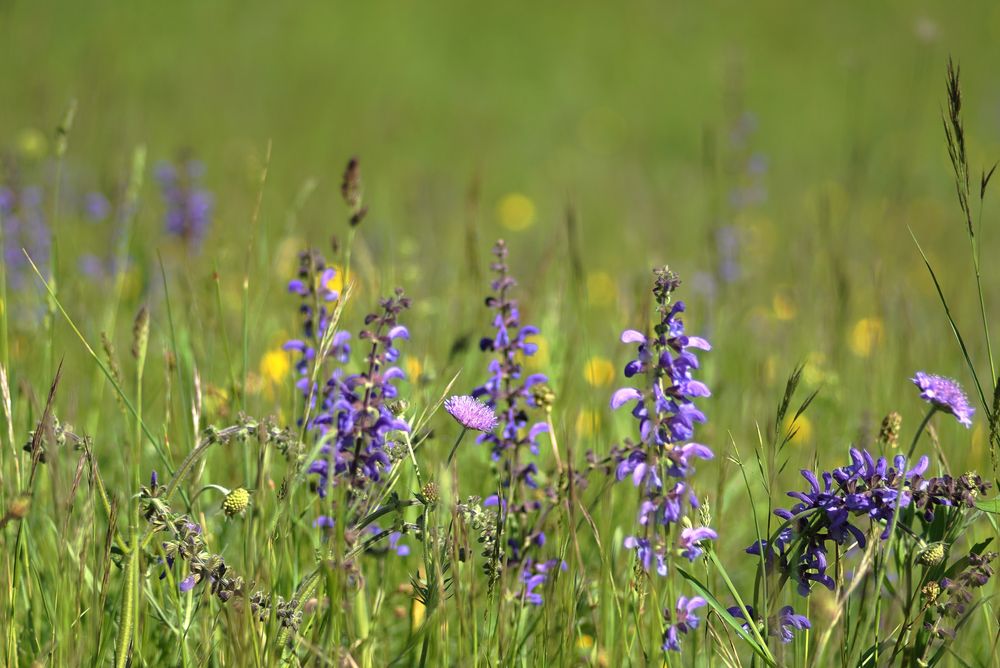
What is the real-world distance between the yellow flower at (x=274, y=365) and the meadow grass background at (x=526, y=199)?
4 cm

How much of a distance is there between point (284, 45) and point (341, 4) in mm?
1795

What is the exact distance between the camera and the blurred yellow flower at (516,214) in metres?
7.98

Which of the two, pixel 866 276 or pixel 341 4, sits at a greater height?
pixel 341 4

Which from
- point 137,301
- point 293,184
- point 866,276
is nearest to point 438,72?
point 293,184

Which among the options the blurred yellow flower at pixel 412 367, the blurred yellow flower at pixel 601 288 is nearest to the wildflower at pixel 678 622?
the blurred yellow flower at pixel 412 367

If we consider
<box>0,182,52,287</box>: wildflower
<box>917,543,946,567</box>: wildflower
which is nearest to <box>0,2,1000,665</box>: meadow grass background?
<box>0,182,52,287</box>: wildflower

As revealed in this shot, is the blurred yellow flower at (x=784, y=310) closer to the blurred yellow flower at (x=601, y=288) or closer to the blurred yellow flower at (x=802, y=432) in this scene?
the blurred yellow flower at (x=802, y=432)

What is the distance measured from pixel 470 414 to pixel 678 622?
0.50 meters

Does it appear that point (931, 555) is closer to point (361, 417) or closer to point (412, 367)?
point (361, 417)

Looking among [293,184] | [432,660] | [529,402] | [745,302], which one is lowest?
[432,660]

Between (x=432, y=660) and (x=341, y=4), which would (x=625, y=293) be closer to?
(x=432, y=660)

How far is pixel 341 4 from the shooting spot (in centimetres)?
1359

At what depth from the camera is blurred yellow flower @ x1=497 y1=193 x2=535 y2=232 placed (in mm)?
7981

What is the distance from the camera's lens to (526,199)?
9.23 meters
